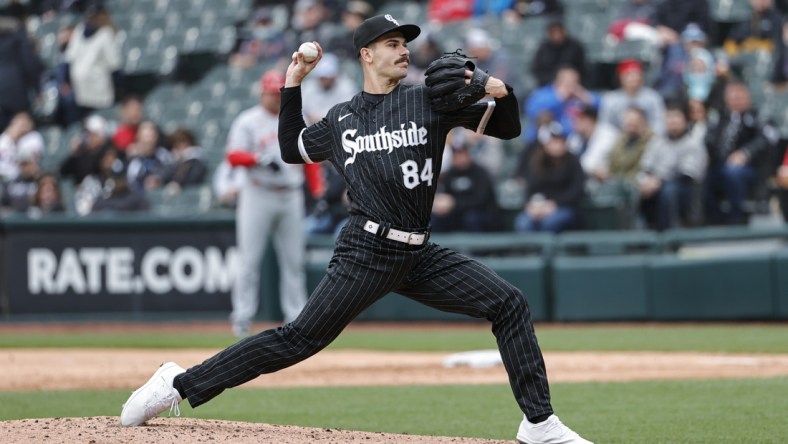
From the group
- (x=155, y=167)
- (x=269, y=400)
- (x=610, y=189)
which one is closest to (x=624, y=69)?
(x=610, y=189)

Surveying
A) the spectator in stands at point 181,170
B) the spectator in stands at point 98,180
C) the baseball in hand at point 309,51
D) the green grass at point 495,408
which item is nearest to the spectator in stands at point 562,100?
the spectator in stands at point 181,170

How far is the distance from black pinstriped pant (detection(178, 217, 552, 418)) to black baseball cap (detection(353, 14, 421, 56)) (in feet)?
2.46

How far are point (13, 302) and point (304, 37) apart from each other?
17.7 feet

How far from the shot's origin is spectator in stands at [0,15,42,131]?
18125mm

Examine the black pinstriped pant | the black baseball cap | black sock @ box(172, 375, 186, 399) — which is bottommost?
black sock @ box(172, 375, 186, 399)

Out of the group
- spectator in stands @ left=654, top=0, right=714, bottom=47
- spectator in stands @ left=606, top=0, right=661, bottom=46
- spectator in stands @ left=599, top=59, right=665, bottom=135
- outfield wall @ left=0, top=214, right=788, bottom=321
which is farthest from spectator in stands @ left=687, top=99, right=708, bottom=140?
spectator in stands @ left=606, top=0, right=661, bottom=46

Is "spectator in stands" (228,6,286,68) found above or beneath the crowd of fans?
above

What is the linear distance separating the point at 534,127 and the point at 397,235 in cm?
892

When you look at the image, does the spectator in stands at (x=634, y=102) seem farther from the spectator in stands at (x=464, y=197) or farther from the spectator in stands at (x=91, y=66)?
the spectator in stands at (x=91, y=66)

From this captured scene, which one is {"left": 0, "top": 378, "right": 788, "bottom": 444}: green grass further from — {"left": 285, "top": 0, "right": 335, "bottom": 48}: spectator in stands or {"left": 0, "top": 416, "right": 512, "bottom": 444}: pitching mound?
{"left": 285, "top": 0, "right": 335, "bottom": 48}: spectator in stands

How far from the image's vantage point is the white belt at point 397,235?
5.10 meters

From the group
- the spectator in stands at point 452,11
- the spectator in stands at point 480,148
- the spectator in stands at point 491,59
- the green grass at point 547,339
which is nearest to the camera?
the green grass at point 547,339

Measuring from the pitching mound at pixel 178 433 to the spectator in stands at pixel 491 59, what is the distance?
9069 mm

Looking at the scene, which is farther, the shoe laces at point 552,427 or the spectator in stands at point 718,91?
the spectator in stands at point 718,91
